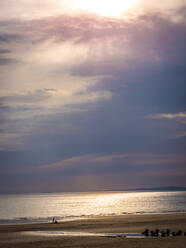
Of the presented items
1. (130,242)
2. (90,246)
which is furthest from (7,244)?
(130,242)

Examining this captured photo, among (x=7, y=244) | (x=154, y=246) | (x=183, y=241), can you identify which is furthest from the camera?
(x=7, y=244)

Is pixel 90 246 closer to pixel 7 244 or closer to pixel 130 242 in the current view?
pixel 130 242

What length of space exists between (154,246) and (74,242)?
388 inches

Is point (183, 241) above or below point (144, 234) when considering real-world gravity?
below

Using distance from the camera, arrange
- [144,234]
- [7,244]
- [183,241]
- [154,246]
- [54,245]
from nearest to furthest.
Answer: [154,246], [183,241], [54,245], [7,244], [144,234]

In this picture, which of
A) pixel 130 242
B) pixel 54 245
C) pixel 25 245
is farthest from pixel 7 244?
pixel 130 242

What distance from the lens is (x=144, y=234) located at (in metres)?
47.3

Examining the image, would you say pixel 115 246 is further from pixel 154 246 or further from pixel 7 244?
pixel 7 244

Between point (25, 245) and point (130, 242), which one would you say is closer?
point (130, 242)

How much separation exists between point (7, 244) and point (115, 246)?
14.2 metres

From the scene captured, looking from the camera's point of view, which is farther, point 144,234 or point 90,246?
point 144,234

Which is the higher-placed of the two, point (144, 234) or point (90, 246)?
point (144, 234)

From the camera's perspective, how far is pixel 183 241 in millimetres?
35656

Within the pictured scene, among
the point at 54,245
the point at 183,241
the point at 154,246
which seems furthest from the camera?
the point at 54,245
